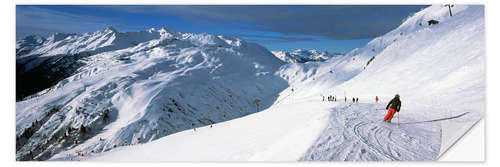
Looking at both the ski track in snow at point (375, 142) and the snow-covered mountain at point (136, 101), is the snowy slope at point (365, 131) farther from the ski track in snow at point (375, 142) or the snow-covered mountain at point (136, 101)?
the snow-covered mountain at point (136, 101)

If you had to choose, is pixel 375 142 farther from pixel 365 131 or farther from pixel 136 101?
pixel 136 101

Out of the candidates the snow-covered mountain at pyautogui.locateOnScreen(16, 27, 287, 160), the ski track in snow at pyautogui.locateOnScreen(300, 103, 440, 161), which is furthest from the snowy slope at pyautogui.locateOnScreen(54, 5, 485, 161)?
the snow-covered mountain at pyautogui.locateOnScreen(16, 27, 287, 160)

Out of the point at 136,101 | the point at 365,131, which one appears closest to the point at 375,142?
the point at 365,131

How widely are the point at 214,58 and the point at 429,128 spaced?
434ft

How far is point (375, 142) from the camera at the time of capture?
6.78m

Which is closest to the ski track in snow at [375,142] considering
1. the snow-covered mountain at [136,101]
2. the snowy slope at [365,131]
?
the snowy slope at [365,131]

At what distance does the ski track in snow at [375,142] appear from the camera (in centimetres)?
613

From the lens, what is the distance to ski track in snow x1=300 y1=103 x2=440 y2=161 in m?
6.13

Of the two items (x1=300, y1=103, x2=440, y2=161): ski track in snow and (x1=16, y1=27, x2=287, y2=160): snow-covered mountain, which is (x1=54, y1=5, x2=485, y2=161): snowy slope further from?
(x1=16, y1=27, x2=287, y2=160): snow-covered mountain

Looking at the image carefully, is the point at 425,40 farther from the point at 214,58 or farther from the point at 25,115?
the point at 214,58

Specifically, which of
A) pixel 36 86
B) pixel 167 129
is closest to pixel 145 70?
pixel 36 86

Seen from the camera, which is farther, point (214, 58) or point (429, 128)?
point (214, 58)
